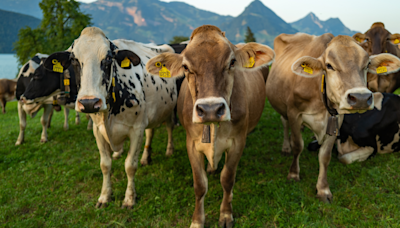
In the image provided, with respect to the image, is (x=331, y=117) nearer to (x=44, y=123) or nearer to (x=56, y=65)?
(x=56, y=65)

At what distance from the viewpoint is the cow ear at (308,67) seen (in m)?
3.27

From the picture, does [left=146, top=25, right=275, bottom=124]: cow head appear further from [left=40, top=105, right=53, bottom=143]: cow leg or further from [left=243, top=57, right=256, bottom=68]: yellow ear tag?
[left=40, top=105, right=53, bottom=143]: cow leg

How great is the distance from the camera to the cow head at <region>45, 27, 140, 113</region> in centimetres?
265

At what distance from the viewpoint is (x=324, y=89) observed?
11.1ft

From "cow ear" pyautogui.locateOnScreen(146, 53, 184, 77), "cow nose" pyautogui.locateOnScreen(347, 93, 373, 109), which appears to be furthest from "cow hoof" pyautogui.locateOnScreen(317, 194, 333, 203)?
"cow ear" pyautogui.locateOnScreen(146, 53, 184, 77)

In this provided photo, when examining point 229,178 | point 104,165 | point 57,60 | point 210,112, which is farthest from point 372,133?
point 57,60

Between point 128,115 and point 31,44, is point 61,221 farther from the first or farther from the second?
point 31,44

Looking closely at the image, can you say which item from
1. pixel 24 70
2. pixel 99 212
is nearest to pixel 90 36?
pixel 99 212

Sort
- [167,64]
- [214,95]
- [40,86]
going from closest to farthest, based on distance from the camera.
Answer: [214,95] → [167,64] → [40,86]

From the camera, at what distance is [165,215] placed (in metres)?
3.43

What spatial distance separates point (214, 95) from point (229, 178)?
55.3 inches

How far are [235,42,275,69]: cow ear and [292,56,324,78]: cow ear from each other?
2.49 ft

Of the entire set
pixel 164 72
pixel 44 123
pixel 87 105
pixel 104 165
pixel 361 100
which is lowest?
pixel 44 123

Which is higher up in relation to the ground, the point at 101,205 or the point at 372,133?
the point at 372,133
